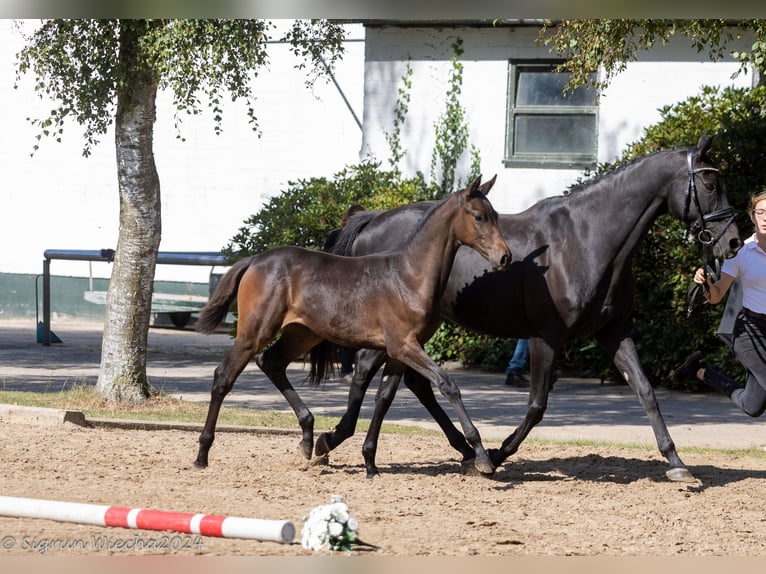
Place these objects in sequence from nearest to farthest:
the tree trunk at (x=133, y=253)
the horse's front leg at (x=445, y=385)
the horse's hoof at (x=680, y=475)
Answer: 1. the horse's front leg at (x=445, y=385)
2. the horse's hoof at (x=680, y=475)
3. the tree trunk at (x=133, y=253)

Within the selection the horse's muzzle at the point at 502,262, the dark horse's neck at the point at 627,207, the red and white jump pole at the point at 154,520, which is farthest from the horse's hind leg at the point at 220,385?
the dark horse's neck at the point at 627,207

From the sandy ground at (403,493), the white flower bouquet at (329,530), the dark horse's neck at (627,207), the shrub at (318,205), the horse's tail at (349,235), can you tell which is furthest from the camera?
the shrub at (318,205)

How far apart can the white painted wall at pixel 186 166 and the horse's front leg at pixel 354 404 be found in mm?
13488

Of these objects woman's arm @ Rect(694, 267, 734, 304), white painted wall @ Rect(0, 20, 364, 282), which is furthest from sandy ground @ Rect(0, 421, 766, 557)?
white painted wall @ Rect(0, 20, 364, 282)

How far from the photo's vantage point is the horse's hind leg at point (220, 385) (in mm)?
7789

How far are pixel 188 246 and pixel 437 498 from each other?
15.8 m

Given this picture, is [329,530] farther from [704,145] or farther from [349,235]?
[349,235]

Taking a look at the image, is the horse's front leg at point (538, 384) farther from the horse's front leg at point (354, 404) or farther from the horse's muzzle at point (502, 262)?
the horse's front leg at point (354, 404)

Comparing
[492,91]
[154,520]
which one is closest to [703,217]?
[154,520]

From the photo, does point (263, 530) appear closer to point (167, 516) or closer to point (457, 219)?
point (167, 516)

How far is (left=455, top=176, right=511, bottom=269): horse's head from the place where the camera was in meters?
7.25

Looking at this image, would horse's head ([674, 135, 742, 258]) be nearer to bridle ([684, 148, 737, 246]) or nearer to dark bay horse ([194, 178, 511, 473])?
bridle ([684, 148, 737, 246])

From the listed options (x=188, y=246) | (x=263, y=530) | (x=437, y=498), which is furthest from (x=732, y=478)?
(x=188, y=246)

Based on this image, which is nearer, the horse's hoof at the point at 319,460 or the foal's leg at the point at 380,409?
the foal's leg at the point at 380,409
